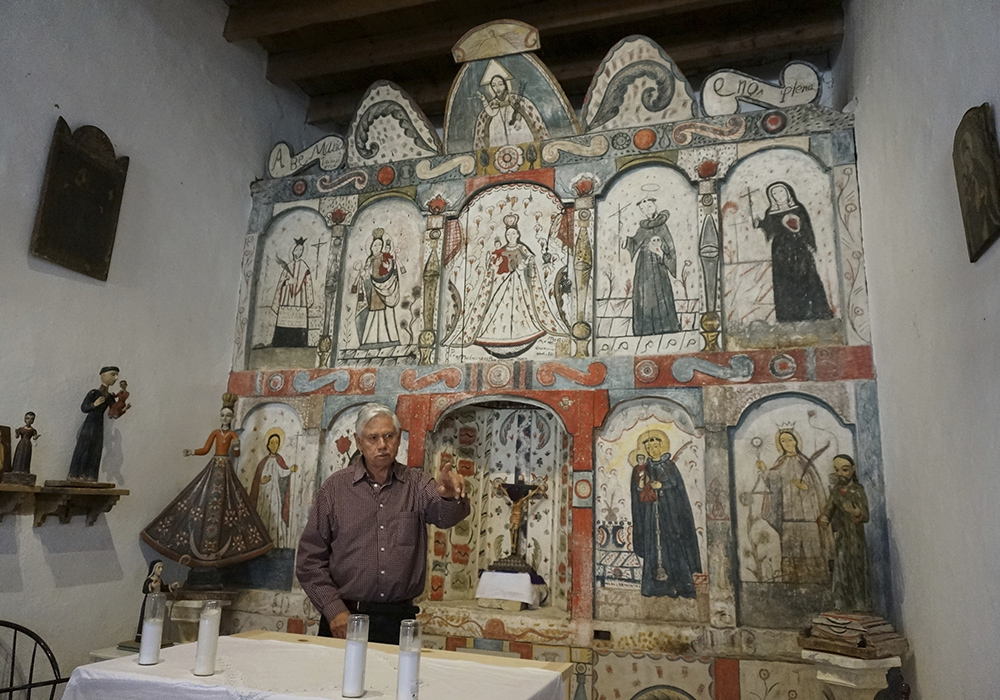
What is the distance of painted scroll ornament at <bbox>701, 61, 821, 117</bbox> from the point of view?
18.9ft

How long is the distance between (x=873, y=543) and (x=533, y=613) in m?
2.42

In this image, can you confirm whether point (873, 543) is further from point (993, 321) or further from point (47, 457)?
point (47, 457)

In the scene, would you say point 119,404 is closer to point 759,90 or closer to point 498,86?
point 498,86

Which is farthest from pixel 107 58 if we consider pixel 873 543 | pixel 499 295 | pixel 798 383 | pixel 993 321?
pixel 873 543

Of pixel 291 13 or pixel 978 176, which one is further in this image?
pixel 291 13

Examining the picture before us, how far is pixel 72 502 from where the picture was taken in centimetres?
517

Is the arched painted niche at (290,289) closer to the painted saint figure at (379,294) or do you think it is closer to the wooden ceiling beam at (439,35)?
the painted saint figure at (379,294)

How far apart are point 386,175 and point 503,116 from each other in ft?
3.92

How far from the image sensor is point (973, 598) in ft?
10.7

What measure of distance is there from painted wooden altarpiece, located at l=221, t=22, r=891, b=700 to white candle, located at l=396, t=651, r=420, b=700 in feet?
9.86

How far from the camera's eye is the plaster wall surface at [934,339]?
10.1 feet

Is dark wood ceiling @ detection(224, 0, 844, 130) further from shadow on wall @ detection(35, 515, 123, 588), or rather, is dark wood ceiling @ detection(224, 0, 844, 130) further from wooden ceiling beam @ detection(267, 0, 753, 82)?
shadow on wall @ detection(35, 515, 123, 588)

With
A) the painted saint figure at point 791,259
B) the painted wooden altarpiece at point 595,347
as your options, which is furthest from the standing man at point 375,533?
the painted saint figure at point 791,259

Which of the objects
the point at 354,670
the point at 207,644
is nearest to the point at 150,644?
the point at 207,644
